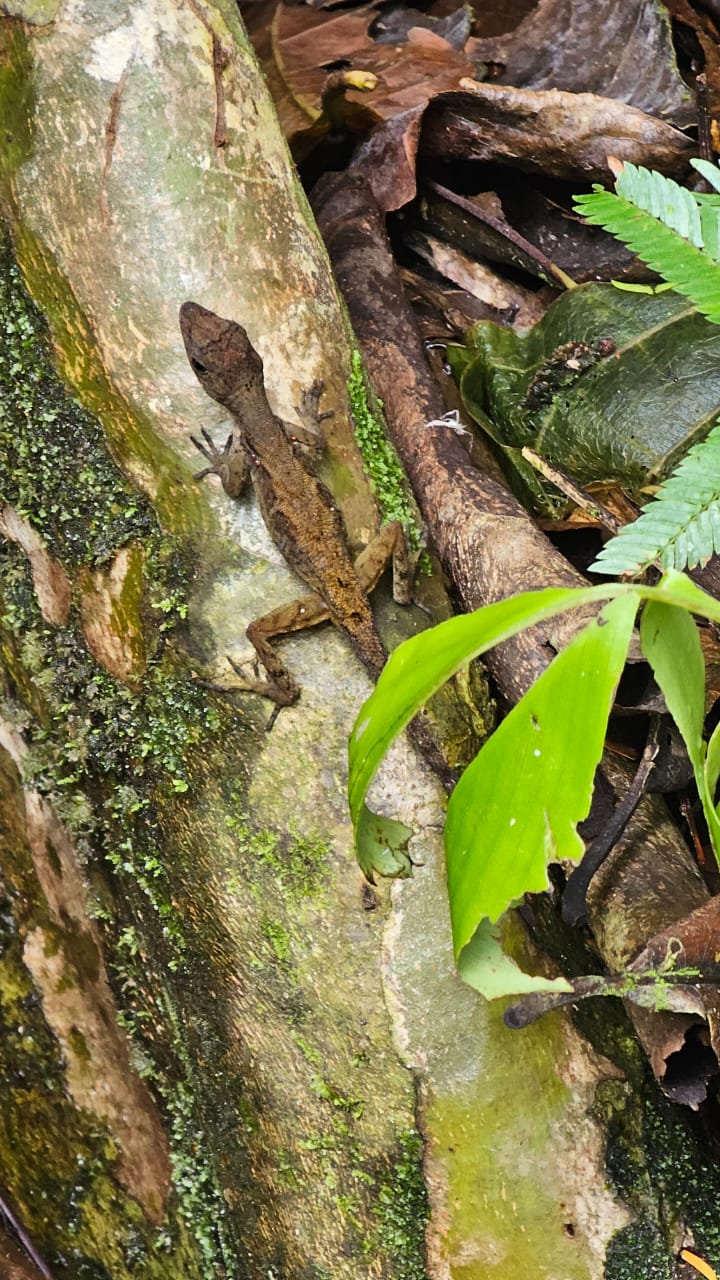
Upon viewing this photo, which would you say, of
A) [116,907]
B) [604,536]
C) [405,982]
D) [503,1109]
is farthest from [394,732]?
[604,536]

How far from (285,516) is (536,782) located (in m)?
1.46

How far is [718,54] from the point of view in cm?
462

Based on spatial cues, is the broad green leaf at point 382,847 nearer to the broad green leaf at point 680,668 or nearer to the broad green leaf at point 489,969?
the broad green leaf at point 489,969

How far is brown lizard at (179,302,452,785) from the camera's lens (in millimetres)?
3150

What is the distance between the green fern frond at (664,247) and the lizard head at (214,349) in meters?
1.18

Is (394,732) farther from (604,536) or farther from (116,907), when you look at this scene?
(604,536)

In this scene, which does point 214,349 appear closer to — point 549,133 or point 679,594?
point 679,594

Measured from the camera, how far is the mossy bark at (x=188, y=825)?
285 cm

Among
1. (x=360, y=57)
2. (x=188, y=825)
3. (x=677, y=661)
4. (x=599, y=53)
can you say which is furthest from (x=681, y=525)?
→ (x=360, y=57)

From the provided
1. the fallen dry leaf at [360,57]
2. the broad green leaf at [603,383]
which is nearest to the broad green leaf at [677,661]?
the broad green leaf at [603,383]

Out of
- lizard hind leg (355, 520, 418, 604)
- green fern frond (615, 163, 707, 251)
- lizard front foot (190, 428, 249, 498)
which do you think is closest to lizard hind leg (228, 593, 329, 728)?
lizard hind leg (355, 520, 418, 604)

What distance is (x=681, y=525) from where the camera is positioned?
2580mm

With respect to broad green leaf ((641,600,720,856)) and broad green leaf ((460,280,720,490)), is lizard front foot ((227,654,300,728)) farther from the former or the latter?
broad green leaf ((460,280,720,490))

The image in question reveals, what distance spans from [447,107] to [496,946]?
3918 millimetres
